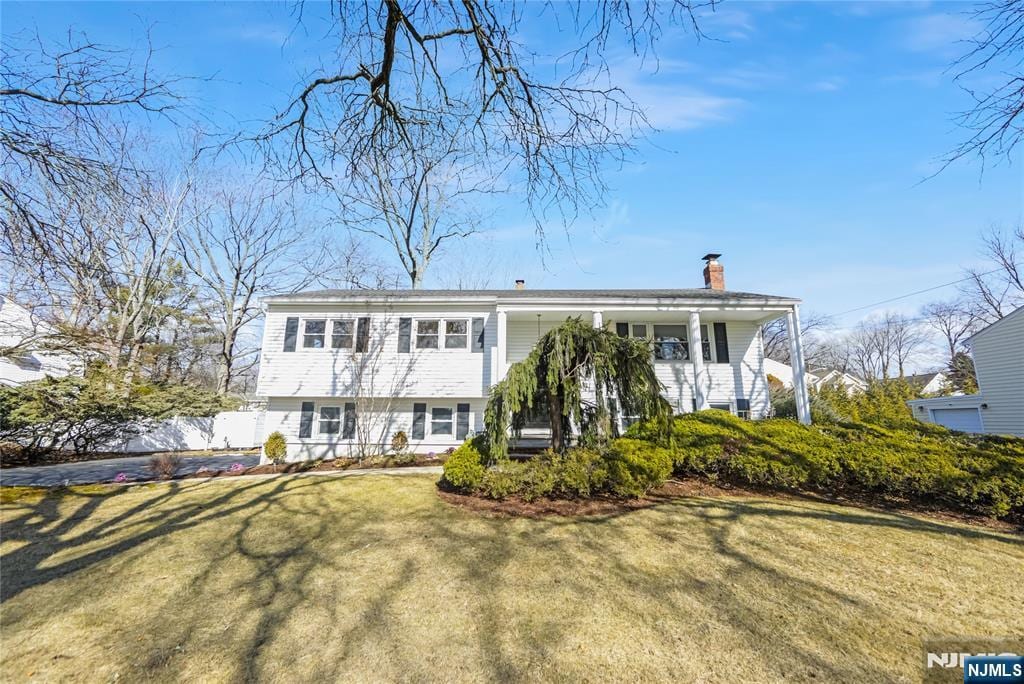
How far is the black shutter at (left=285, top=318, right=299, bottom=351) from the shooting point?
1395cm

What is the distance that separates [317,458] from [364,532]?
8676 millimetres

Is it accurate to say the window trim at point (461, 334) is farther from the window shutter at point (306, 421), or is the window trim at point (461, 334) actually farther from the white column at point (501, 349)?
the window shutter at point (306, 421)

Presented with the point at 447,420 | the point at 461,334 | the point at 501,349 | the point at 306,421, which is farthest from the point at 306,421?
the point at 501,349

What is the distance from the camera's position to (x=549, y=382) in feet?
24.8

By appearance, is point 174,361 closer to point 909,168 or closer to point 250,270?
point 250,270

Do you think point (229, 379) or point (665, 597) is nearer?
point (665, 597)

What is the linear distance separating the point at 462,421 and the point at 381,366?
332 cm

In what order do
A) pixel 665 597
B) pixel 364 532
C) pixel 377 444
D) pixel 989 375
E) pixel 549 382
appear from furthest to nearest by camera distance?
pixel 989 375 → pixel 377 444 → pixel 549 382 → pixel 364 532 → pixel 665 597

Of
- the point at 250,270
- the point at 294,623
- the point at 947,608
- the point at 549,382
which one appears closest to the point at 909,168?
the point at 947,608

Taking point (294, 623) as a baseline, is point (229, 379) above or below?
above

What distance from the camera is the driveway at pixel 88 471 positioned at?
1046cm

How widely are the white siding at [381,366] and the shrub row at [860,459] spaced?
6648 mm

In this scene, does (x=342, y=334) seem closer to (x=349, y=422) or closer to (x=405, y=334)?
(x=405, y=334)

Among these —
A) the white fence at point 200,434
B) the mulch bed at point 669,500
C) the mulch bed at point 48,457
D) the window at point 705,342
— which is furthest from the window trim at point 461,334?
the white fence at point 200,434
